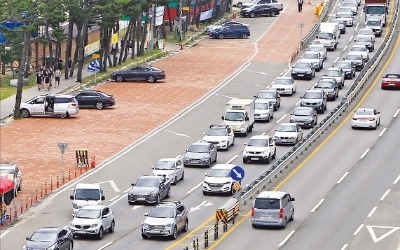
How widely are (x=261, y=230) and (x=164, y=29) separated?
3209 inches

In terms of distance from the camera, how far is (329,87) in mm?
111688

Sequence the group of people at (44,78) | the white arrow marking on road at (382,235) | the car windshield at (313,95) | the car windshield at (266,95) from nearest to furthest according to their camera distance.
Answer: the white arrow marking on road at (382,235) → the car windshield at (313,95) → the car windshield at (266,95) → the group of people at (44,78)

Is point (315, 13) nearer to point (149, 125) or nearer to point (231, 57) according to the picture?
point (231, 57)

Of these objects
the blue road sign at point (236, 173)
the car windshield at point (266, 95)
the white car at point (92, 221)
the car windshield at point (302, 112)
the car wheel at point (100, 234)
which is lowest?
the car windshield at point (266, 95)

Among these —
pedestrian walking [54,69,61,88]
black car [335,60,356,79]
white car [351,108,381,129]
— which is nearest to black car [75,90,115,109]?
pedestrian walking [54,69,61,88]

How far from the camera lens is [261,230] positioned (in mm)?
72562

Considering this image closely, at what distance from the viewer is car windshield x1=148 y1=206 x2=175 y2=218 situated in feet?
233

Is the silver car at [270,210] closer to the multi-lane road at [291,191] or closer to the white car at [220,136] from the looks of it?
the multi-lane road at [291,191]

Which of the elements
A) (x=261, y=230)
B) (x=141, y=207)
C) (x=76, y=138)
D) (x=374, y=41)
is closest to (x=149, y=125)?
(x=76, y=138)

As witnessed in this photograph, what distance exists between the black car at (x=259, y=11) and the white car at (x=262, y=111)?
62.9 metres

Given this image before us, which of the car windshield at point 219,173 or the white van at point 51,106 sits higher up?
the car windshield at point 219,173

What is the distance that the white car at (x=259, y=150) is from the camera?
89.1m

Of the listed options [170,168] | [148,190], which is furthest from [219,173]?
[148,190]

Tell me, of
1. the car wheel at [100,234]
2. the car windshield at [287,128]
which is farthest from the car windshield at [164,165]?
the car windshield at [287,128]
